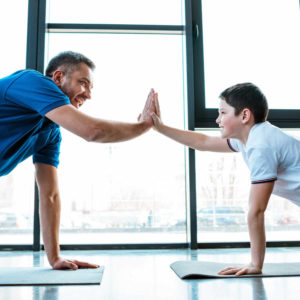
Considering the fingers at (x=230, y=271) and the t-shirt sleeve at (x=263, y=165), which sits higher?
the t-shirt sleeve at (x=263, y=165)

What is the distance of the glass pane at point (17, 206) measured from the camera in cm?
236

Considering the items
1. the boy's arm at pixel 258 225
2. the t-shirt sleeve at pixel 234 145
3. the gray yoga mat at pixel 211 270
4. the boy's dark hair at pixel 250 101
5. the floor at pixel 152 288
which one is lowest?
the floor at pixel 152 288

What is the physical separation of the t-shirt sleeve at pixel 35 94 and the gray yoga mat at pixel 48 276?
58 centimetres

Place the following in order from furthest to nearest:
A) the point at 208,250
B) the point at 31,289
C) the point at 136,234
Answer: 1. the point at 136,234
2. the point at 208,250
3. the point at 31,289

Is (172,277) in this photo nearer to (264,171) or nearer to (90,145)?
(264,171)

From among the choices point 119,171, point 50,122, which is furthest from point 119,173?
point 50,122

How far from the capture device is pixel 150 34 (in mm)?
2654

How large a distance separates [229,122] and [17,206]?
149 cm

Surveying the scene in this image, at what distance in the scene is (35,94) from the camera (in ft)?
4.25

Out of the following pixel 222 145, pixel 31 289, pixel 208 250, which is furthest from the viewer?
pixel 208 250

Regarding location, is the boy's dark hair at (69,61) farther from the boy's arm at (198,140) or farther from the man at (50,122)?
the boy's arm at (198,140)

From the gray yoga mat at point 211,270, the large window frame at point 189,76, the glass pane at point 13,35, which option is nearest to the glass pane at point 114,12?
the large window frame at point 189,76

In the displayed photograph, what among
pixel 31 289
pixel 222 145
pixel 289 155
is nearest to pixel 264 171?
pixel 289 155

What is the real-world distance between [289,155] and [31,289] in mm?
1077
